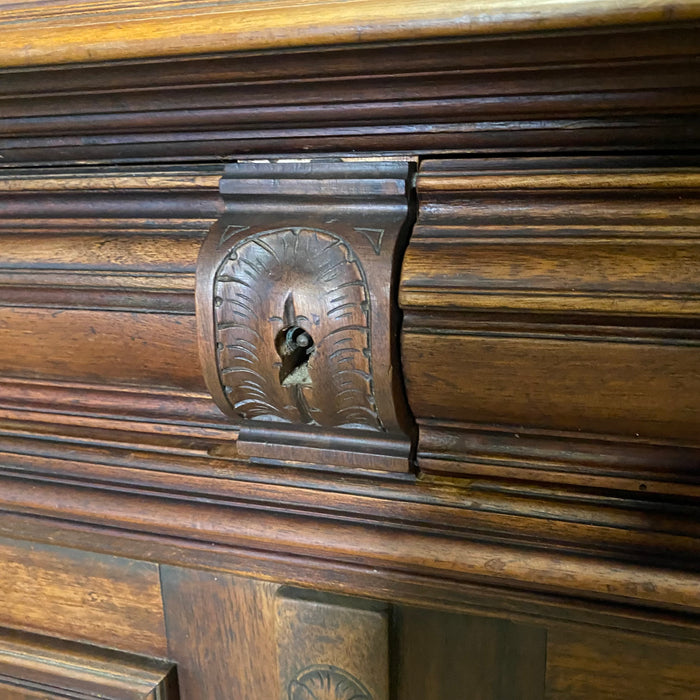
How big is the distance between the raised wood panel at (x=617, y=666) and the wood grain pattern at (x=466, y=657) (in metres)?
0.01

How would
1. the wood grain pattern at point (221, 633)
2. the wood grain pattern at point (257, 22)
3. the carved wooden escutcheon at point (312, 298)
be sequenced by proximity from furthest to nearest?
the wood grain pattern at point (221, 633), the carved wooden escutcheon at point (312, 298), the wood grain pattern at point (257, 22)

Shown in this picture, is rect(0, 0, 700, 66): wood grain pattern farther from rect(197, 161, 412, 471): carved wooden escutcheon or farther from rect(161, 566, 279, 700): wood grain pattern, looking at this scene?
rect(161, 566, 279, 700): wood grain pattern

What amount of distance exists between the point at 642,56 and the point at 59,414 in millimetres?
498

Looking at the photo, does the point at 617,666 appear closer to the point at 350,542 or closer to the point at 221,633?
the point at 350,542

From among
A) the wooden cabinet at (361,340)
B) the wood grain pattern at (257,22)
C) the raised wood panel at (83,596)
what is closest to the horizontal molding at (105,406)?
the wooden cabinet at (361,340)

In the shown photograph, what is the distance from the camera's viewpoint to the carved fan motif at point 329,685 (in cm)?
50

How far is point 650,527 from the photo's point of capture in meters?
0.42

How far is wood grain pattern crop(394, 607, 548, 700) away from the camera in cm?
48

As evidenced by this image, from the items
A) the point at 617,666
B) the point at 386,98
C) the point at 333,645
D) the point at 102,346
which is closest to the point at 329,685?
the point at 333,645

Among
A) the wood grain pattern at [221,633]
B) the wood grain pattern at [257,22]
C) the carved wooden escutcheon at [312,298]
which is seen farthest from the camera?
the wood grain pattern at [221,633]

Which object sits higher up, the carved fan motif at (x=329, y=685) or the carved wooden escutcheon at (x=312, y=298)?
the carved wooden escutcheon at (x=312, y=298)

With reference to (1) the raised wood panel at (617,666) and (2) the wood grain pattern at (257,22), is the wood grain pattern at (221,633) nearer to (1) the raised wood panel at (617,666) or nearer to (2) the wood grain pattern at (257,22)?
(1) the raised wood panel at (617,666)

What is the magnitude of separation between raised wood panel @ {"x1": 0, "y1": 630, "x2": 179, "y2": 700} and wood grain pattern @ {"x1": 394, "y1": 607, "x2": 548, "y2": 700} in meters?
→ 0.22

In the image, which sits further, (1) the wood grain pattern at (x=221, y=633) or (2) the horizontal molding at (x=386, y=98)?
(1) the wood grain pattern at (x=221, y=633)
